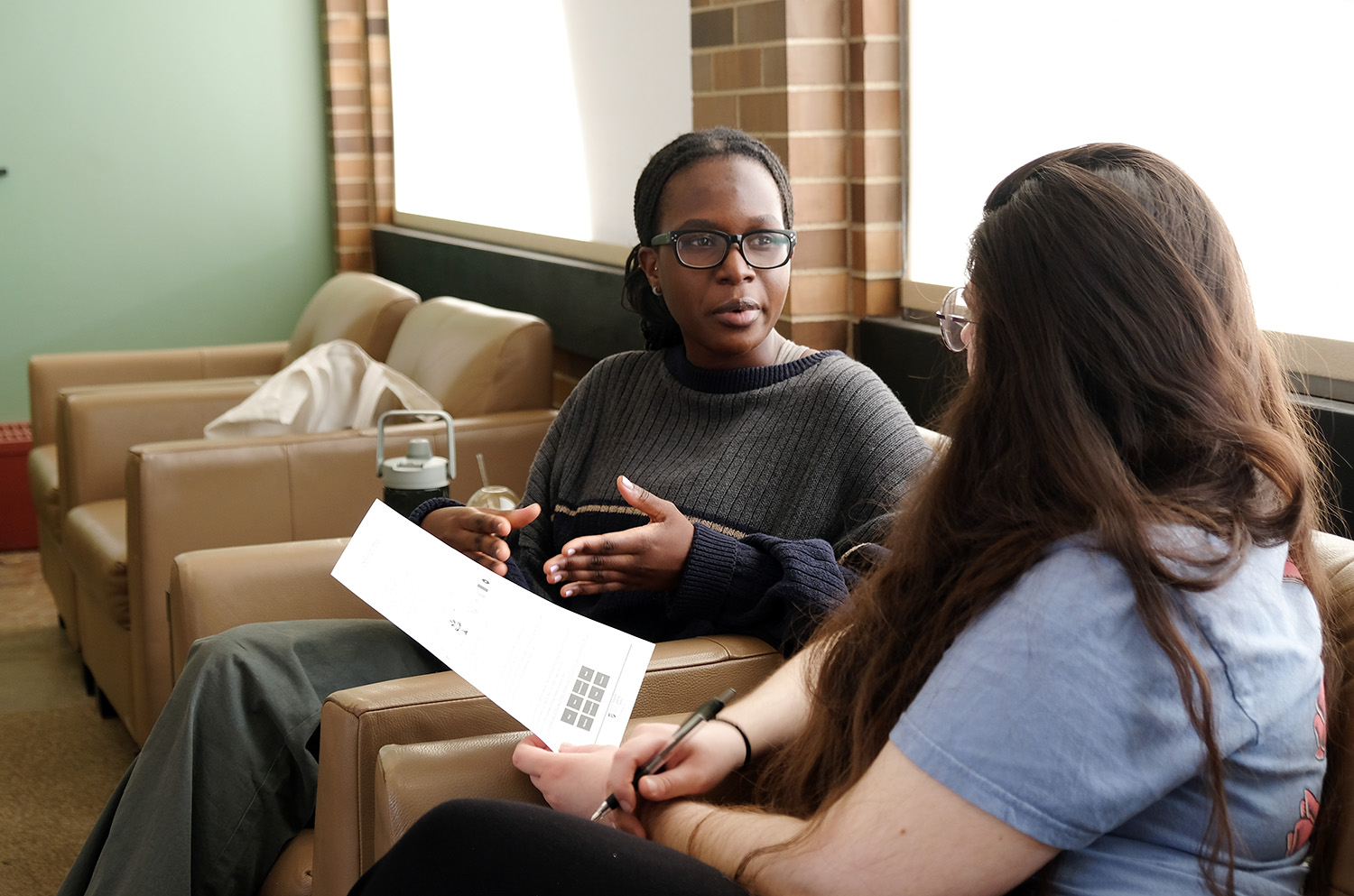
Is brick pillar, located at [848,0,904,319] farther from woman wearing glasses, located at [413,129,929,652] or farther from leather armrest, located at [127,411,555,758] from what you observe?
leather armrest, located at [127,411,555,758]

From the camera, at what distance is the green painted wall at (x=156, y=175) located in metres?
4.55

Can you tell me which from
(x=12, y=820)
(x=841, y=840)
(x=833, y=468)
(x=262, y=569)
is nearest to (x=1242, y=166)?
(x=833, y=468)

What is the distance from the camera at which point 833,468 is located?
162cm

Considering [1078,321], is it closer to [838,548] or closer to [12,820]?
[838,548]

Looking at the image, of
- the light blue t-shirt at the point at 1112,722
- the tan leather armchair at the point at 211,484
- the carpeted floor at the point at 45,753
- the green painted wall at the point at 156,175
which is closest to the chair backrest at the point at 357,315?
the tan leather armchair at the point at 211,484

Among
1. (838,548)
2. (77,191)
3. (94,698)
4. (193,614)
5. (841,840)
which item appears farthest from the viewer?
(77,191)

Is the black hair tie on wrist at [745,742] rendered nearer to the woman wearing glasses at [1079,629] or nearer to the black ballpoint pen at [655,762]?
the black ballpoint pen at [655,762]

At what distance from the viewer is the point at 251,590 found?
1968 mm

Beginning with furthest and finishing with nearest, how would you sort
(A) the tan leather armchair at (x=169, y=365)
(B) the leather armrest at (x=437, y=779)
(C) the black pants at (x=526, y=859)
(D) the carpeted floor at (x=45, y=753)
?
(A) the tan leather armchair at (x=169, y=365) < (D) the carpeted floor at (x=45, y=753) < (B) the leather armrest at (x=437, y=779) < (C) the black pants at (x=526, y=859)

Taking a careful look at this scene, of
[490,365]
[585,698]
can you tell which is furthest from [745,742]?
[490,365]

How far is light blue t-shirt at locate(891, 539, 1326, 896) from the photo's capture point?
81 cm

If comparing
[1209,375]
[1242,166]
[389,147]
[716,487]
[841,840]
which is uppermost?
[389,147]

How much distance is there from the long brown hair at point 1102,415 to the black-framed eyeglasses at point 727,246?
78cm

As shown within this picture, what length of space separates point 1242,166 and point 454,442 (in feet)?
5.36
